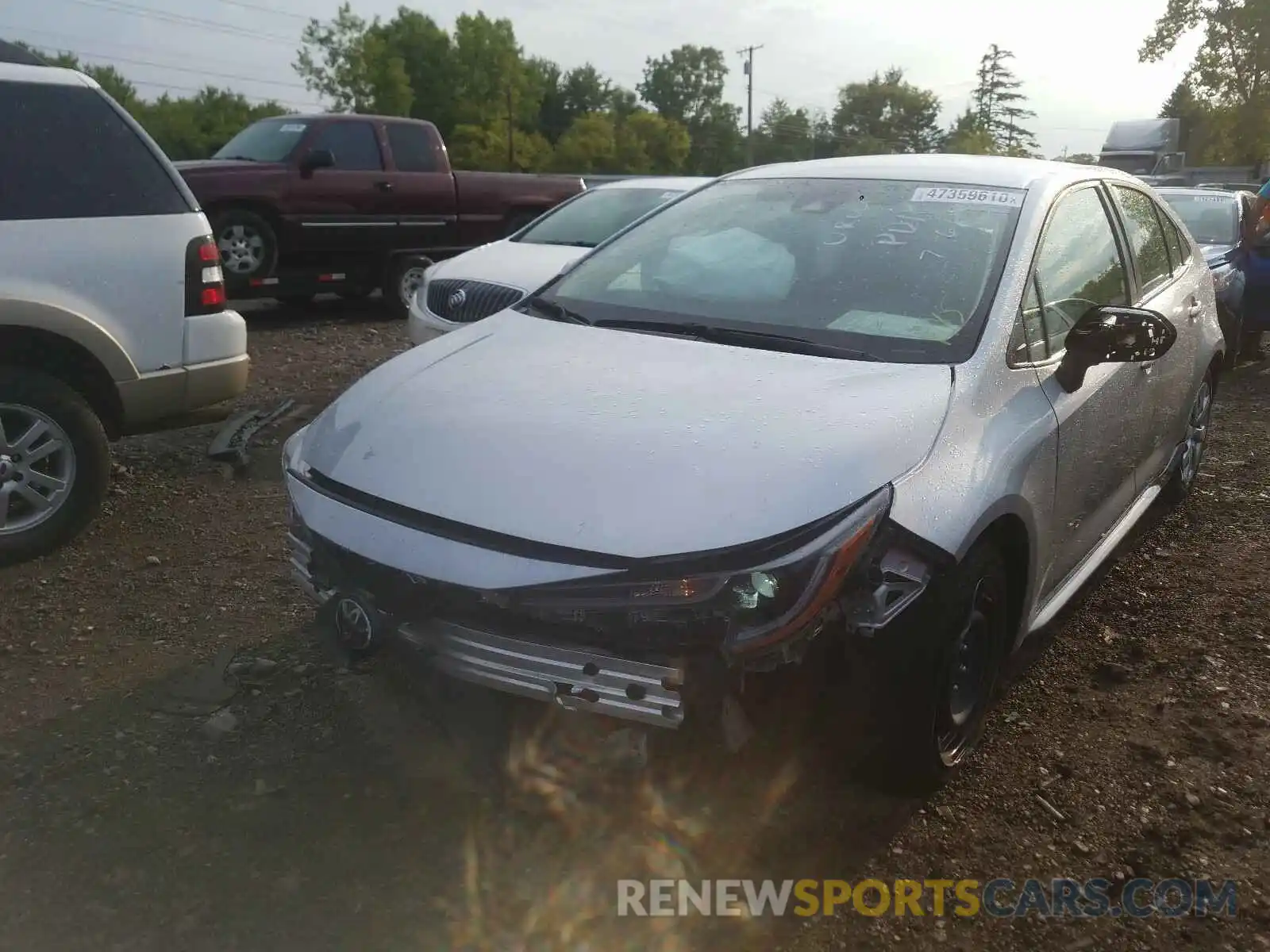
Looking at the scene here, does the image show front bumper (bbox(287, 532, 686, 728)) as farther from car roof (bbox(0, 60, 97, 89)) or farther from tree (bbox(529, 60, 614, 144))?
tree (bbox(529, 60, 614, 144))

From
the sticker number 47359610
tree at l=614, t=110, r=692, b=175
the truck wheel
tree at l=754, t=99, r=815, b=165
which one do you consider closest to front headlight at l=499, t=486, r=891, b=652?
the sticker number 47359610

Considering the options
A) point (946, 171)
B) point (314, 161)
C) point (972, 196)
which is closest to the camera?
point (972, 196)

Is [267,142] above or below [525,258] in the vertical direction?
above

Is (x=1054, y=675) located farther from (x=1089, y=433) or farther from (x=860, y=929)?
(x=860, y=929)

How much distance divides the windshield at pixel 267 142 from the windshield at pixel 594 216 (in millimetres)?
3347

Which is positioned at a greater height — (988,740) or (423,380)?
(423,380)

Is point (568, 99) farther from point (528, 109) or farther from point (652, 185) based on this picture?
point (652, 185)

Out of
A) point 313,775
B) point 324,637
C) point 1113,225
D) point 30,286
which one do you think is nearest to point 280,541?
point 30,286

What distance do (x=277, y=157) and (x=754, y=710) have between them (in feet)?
30.5

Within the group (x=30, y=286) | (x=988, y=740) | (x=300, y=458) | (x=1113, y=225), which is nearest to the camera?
(x=300, y=458)

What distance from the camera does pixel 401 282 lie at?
10953mm

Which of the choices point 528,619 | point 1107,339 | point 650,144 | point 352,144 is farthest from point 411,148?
point 650,144

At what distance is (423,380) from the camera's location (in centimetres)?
302

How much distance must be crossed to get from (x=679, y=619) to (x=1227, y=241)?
31.0ft
